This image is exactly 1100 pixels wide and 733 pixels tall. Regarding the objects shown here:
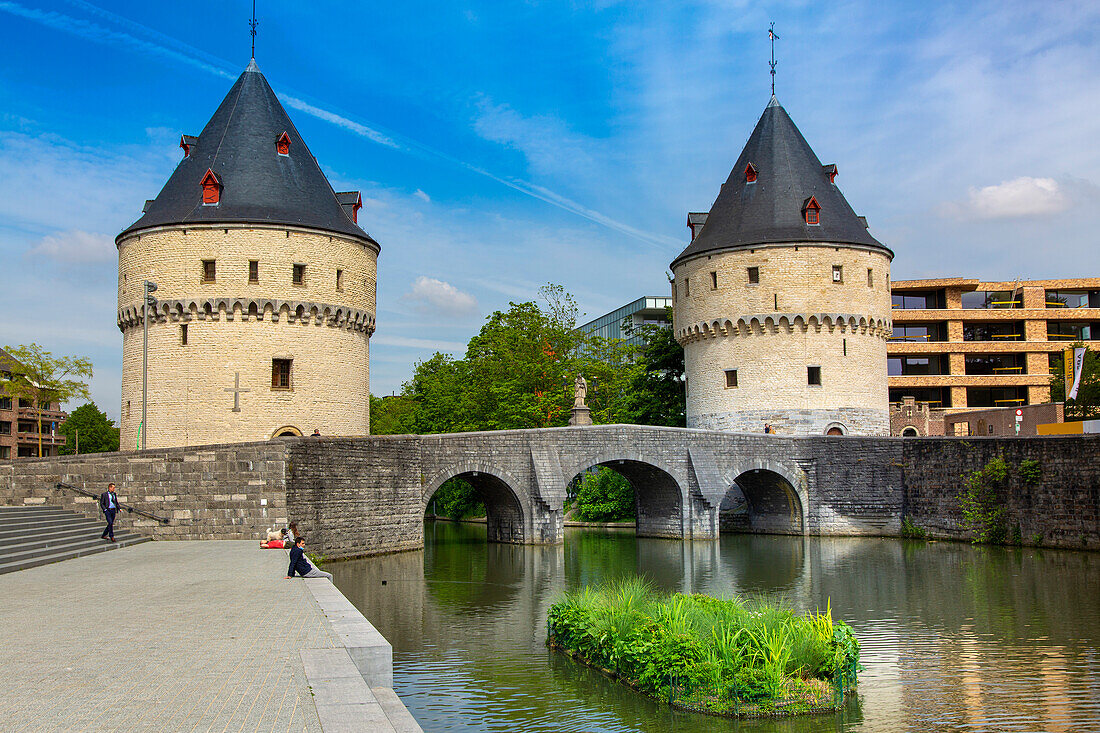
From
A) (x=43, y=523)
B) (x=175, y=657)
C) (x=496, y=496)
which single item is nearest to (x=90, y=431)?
(x=496, y=496)

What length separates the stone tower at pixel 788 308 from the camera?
118ft

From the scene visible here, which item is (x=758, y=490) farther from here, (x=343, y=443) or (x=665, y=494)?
(x=343, y=443)

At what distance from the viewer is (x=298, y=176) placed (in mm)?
31984

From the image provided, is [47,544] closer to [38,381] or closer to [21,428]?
[38,381]

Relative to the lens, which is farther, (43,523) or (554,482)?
(554,482)

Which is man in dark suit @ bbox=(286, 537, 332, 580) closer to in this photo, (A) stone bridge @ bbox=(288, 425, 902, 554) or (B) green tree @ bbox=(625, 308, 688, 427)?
(A) stone bridge @ bbox=(288, 425, 902, 554)

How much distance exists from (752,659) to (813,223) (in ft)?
94.1

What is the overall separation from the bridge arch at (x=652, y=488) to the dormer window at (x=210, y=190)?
14032 mm

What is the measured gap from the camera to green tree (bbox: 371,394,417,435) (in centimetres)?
5450

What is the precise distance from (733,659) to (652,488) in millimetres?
23774

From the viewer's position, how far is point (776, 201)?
3722cm

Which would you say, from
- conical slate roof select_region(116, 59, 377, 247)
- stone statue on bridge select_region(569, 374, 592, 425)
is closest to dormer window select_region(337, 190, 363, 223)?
conical slate roof select_region(116, 59, 377, 247)

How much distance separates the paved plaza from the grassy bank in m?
3.71

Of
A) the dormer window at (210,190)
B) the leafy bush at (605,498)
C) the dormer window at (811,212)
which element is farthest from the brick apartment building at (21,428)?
the dormer window at (811,212)
